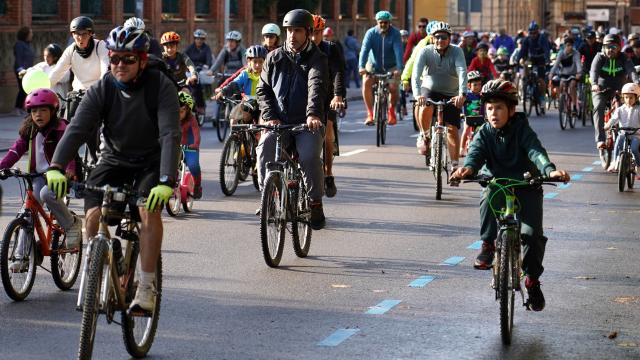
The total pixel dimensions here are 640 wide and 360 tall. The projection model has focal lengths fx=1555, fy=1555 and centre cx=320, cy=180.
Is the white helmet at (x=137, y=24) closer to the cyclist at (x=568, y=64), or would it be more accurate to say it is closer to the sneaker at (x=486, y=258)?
the sneaker at (x=486, y=258)

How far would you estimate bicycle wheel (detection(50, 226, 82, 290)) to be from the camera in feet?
33.2

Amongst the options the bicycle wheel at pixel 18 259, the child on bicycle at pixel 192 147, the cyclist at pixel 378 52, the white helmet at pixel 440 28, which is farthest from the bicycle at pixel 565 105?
the bicycle wheel at pixel 18 259

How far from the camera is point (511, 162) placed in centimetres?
916

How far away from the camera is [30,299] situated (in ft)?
32.4

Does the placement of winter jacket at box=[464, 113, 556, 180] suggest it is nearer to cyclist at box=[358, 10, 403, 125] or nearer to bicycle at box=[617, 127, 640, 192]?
bicycle at box=[617, 127, 640, 192]

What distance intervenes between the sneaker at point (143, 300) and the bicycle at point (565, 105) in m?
21.1

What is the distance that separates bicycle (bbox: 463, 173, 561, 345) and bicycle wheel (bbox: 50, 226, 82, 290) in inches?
115

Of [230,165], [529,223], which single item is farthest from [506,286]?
[230,165]

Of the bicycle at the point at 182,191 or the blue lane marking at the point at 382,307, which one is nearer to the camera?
the blue lane marking at the point at 382,307

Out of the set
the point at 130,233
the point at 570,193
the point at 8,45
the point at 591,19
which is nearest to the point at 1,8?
the point at 8,45

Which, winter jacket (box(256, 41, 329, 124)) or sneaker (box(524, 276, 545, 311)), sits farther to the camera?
winter jacket (box(256, 41, 329, 124))

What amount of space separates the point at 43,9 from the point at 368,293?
2492cm

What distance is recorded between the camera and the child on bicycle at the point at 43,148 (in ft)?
32.9

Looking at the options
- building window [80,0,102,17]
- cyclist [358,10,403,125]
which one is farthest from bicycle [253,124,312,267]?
building window [80,0,102,17]
